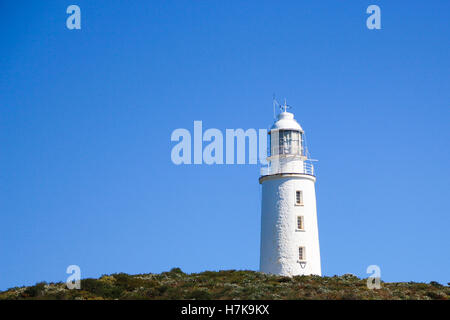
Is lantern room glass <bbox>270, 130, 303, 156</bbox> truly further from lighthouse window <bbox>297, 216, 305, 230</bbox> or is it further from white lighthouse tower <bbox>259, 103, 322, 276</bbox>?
lighthouse window <bbox>297, 216, 305, 230</bbox>

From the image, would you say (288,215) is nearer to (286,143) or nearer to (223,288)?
(286,143)

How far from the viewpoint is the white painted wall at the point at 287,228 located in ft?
129

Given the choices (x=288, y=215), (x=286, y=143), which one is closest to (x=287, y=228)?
(x=288, y=215)

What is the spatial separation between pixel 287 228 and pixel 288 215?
2.69 feet

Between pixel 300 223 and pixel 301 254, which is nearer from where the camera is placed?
pixel 301 254

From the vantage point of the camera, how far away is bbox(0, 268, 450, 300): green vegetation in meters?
31.2

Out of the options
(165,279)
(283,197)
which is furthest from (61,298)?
(283,197)

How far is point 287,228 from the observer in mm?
39438

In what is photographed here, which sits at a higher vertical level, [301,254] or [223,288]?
[301,254]

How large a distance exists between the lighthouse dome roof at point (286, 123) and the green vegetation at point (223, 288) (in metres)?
9.87
